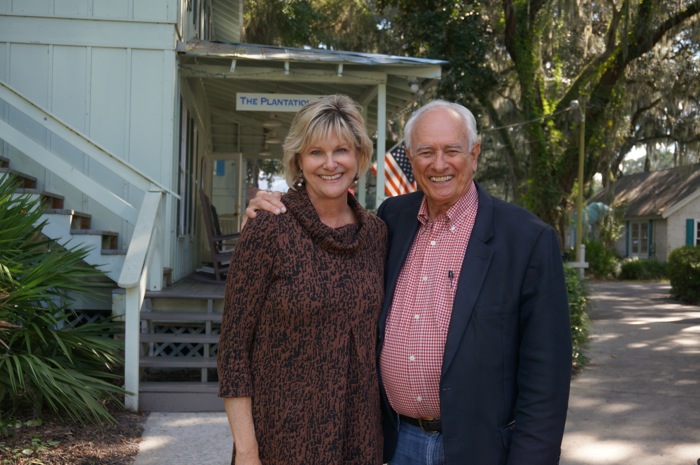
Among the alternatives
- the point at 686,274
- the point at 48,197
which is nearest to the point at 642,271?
the point at 686,274

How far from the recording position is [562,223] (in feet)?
64.6

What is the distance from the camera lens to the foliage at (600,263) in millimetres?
28141

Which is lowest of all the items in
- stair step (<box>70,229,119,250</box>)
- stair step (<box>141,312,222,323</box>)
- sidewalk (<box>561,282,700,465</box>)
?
sidewalk (<box>561,282,700,465</box>)

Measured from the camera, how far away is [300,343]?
2.42m

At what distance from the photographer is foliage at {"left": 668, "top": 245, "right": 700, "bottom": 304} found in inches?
709

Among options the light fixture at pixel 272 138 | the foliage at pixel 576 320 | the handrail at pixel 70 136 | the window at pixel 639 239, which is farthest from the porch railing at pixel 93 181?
the window at pixel 639 239

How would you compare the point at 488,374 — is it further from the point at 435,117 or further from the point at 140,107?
→ the point at 140,107

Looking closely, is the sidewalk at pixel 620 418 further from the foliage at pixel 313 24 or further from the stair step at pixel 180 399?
the foliage at pixel 313 24

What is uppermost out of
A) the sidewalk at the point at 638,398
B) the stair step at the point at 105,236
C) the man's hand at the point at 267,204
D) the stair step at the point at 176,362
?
the man's hand at the point at 267,204

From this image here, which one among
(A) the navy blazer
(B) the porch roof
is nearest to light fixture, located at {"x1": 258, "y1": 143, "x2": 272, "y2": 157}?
(A) the navy blazer

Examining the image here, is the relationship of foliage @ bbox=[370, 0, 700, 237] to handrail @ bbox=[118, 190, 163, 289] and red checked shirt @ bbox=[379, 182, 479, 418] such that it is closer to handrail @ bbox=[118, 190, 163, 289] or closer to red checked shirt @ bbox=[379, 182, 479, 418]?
handrail @ bbox=[118, 190, 163, 289]

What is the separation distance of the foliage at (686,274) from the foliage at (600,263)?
29.3 ft

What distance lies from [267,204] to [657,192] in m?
36.3

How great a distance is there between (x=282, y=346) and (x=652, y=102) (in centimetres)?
2607
